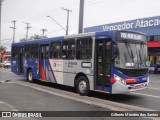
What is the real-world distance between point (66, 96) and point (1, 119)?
498 cm

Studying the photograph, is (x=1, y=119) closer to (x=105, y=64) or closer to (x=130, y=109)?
(x=130, y=109)

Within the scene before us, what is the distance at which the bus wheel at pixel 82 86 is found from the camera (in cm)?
1255

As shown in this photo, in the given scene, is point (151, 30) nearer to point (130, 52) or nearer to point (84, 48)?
point (84, 48)

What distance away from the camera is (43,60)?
16562 mm

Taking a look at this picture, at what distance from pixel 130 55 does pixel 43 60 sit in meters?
6.80

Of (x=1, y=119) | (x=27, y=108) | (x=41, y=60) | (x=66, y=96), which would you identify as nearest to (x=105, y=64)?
(x=66, y=96)

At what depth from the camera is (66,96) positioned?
492 inches

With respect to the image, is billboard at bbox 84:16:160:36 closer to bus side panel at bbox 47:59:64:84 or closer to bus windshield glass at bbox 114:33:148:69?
bus side panel at bbox 47:59:64:84

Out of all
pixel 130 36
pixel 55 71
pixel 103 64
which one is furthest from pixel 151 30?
pixel 103 64

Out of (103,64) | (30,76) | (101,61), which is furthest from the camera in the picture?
(30,76)

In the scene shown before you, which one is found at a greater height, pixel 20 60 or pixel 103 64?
pixel 20 60

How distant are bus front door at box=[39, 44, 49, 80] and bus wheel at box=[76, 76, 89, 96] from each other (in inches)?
145

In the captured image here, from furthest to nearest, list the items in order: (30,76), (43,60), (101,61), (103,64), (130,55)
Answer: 1. (30,76)
2. (43,60)
3. (101,61)
4. (103,64)
5. (130,55)

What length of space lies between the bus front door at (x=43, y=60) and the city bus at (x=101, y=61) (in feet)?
1.43
